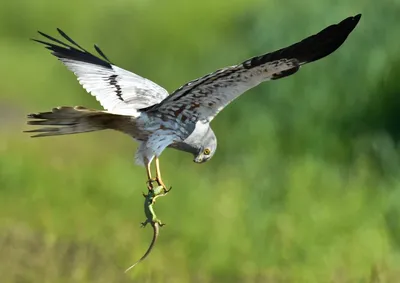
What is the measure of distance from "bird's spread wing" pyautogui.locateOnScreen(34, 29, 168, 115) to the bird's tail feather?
17 cm

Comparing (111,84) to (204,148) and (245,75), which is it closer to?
(204,148)

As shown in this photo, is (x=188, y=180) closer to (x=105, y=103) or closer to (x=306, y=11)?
(x=306, y=11)

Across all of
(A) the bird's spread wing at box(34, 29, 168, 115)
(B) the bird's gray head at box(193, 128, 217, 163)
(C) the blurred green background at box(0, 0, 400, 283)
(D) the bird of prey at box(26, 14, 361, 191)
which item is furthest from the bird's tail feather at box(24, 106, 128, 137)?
(C) the blurred green background at box(0, 0, 400, 283)

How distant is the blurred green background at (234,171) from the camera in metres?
7.23

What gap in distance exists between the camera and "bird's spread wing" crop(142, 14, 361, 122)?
402cm

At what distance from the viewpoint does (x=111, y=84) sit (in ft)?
16.6

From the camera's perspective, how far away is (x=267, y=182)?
8.91 m

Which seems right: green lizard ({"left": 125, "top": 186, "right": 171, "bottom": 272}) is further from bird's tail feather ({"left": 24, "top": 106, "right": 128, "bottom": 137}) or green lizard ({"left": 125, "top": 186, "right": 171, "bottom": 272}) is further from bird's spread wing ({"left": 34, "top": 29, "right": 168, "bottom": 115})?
bird's spread wing ({"left": 34, "top": 29, "right": 168, "bottom": 115})

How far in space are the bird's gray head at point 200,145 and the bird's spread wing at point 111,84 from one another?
253 millimetres

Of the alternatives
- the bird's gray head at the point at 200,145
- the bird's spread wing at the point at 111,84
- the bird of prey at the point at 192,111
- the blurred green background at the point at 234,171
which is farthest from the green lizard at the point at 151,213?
the blurred green background at the point at 234,171

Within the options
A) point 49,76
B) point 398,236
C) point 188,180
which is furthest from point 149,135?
point 49,76

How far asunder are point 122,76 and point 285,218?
3069mm

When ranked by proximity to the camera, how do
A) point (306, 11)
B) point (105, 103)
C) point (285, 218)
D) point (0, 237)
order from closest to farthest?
1. point (105, 103)
2. point (0, 237)
3. point (285, 218)
4. point (306, 11)

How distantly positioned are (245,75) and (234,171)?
5.45 metres
